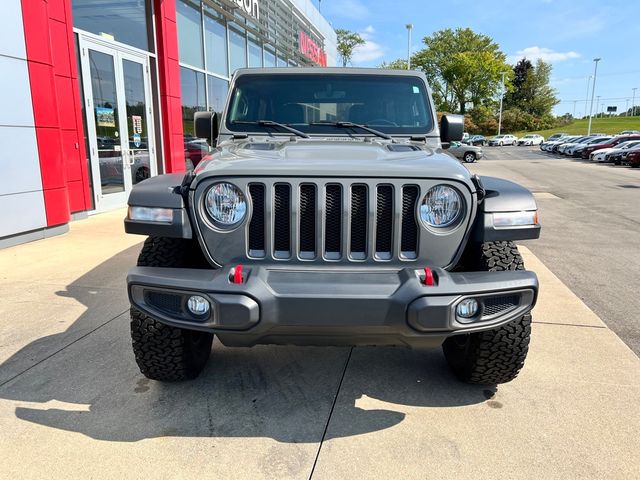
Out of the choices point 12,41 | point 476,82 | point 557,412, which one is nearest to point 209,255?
point 557,412

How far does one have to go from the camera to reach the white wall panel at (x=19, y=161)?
5996 millimetres

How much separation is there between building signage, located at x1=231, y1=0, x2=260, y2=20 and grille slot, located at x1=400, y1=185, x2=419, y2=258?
11996mm

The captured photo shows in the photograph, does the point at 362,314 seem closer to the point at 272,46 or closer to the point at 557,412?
the point at 557,412

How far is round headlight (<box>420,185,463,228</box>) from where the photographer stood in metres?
2.28

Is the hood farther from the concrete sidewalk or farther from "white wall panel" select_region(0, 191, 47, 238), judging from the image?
"white wall panel" select_region(0, 191, 47, 238)

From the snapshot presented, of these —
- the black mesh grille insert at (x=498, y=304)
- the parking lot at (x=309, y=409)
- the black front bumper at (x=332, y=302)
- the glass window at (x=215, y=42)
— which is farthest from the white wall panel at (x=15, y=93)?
the glass window at (x=215, y=42)

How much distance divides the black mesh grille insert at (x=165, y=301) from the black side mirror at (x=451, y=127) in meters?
2.47

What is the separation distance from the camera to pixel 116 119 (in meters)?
8.87

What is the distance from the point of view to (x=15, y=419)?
251 centimetres

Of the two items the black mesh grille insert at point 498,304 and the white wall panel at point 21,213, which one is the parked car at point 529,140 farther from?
the black mesh grille insert at point 498,304

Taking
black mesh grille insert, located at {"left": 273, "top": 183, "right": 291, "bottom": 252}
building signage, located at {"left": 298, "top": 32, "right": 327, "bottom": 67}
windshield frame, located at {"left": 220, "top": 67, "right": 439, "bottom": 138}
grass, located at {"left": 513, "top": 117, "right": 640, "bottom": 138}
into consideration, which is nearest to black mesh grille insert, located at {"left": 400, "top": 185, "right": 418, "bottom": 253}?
black mesh grille insert, located at {"left": 273, "top": 183, "right": 291, "bottom": 252}

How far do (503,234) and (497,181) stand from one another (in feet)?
1.55

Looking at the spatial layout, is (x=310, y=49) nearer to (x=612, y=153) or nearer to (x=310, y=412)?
(x=612, y=153)

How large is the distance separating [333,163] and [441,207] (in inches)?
21.5
